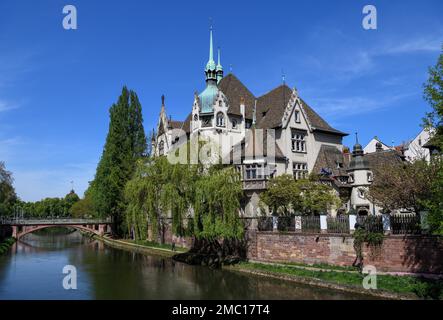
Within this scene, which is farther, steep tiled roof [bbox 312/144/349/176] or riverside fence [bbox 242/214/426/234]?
steep tiled roof [bbox 312/144/349/176]

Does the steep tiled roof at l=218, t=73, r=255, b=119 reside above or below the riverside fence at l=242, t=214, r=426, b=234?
above

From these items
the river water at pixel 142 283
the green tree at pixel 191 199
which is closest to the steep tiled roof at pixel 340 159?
the green tree at pixel 191 199

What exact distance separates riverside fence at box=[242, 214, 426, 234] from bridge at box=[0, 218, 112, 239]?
41827mm

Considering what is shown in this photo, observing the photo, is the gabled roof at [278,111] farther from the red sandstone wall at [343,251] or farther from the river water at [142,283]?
the river water at [142,283]

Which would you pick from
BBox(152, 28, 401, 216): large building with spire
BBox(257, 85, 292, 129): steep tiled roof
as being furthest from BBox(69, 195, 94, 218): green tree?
BBox(257, 85, 292, 129): steep tiled roof

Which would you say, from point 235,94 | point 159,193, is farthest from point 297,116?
point 159,193

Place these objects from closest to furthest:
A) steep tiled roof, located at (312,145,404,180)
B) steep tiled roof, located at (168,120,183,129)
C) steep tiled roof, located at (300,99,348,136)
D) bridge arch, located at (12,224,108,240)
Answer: steep tiled roof, located at (312,145,404,180), steep tiled roof, located at (300,99,348,136), steep tiled roof, located at (168,120,183,129), bridge arch, located at (12,224,108,240)

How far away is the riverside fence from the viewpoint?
2455 cm

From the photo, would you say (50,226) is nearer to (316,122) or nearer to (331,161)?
(316,122)

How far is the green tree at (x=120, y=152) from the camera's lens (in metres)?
54.2

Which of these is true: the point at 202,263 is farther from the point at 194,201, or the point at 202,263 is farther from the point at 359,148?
the point at 359,148

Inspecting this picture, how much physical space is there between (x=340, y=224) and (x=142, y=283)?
13.7 metres

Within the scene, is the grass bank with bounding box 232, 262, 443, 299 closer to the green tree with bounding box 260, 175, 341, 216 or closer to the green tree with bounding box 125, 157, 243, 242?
the green tree with bounding box 125, 157, 243, 242

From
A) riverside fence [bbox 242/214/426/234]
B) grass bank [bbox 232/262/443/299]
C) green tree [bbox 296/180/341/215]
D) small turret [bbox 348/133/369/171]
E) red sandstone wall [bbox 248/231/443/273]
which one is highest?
small turret [bbox 348/133/369/171]
